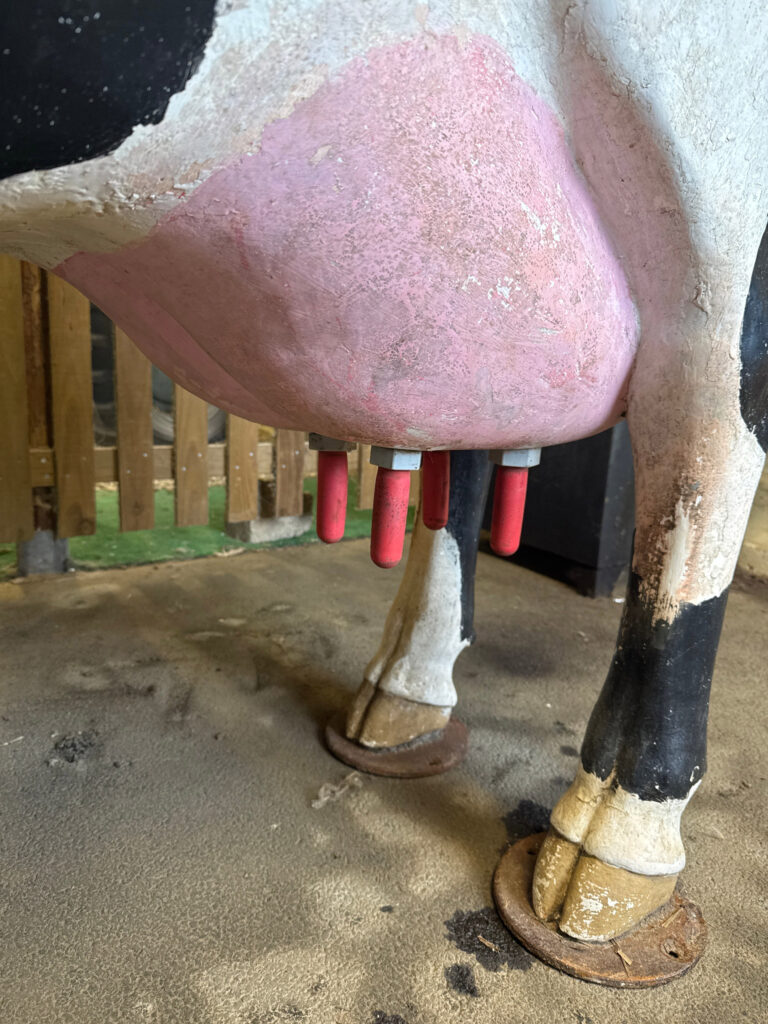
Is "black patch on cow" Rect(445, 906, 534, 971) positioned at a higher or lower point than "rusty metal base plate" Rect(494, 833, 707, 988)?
lower

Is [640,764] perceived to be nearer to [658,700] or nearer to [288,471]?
[658,700]

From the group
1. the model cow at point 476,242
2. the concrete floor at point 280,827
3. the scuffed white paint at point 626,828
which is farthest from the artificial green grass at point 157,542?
the scuffed white paint at point 626,828

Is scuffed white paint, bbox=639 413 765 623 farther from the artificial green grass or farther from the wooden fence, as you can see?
the artificial green grass

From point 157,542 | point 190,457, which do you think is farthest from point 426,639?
point 157,542

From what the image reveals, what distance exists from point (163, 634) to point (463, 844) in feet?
2.98

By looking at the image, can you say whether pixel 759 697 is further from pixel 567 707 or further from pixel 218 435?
pixel 218 435

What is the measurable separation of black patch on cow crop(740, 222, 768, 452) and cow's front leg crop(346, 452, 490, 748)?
53cm

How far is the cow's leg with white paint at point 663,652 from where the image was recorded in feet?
2.66

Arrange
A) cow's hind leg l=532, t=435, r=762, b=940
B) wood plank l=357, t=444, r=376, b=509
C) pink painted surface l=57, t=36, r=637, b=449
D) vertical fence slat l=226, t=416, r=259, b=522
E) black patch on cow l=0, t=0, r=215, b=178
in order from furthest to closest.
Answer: wood plank l=357, t=444, r=376, b=509, vertical fence slat l=226, t=416, r=259, b=522, cow's hind leg l=532, t=435, r=762, b=940, pink painted surface l=57, t=36, r=637, b=449, black patch on cow l=0, t=0, r=215, b=178

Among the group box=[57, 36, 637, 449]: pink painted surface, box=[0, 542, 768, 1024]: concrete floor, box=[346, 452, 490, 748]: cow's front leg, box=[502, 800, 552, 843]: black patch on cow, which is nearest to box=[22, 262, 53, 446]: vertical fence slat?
box=[0, 542, 768, 1024]: concrete floor

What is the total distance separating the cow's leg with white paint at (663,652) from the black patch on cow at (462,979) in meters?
0.13

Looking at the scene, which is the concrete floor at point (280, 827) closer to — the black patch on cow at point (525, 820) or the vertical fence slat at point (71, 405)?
the black patch on cow at point (525, 820)

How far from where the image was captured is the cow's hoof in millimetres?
930

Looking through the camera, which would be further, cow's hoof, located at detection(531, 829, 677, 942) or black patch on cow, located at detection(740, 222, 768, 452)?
cow's hoof, located at detection(531, 829, 677, 942)
